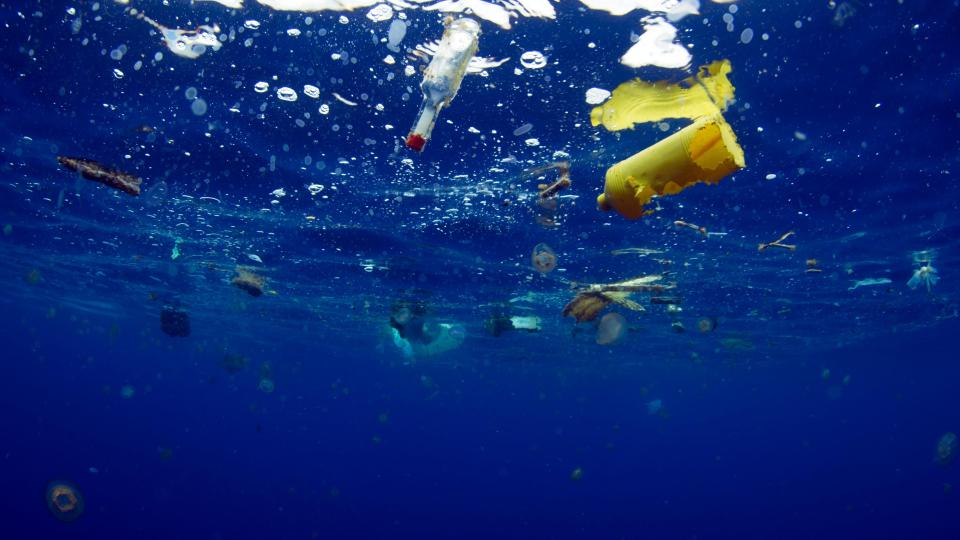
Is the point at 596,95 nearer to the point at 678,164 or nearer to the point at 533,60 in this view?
the point at 533,60

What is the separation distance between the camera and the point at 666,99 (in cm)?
805

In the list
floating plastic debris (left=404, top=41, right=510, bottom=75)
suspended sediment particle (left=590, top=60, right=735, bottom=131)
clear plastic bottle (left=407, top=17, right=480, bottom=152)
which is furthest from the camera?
suspended sediment particle (left=590, top=60, right=735, bottom=131)

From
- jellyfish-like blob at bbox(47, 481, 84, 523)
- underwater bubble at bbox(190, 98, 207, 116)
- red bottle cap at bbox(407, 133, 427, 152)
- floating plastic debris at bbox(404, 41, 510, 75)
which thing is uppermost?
floating plastic debris at bbox(404, 41, 510, 75)

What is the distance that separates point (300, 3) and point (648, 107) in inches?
223

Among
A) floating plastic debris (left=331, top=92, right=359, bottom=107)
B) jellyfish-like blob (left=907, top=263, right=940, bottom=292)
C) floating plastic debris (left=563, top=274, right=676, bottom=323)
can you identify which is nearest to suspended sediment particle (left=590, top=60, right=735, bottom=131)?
floating plastic debris (left=331, top=92, right=359, bottom=107)

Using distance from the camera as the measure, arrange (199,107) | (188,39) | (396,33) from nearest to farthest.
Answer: (396,33) → (188,39) → (199,107)

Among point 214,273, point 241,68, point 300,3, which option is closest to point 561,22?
point 300,3

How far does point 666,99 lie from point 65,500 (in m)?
21.7

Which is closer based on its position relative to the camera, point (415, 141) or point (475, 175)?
point (415, 141)

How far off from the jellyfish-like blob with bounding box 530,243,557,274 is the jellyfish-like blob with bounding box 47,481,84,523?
17.3 metres

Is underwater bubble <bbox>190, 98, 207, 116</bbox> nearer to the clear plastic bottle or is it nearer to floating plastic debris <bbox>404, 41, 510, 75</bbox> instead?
floating plastic debris <bbox>404, 41, 510, 75</bbox>

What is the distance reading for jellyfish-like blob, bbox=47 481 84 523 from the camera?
638 inches

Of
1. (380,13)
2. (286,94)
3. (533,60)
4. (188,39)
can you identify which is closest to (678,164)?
(533,60)

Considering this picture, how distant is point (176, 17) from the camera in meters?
7.26
